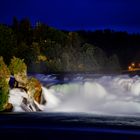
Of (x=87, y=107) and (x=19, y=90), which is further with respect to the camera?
(x=87, y=107)

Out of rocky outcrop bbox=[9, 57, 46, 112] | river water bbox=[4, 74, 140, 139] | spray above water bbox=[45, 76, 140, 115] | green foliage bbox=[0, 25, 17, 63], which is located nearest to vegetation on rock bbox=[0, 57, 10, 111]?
river water bbox=[4, 74, 140, 139]

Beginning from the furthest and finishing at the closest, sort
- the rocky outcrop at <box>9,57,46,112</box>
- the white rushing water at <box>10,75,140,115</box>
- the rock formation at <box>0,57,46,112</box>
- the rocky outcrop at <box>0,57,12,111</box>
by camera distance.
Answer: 1. the white rushing water at <box>10,75,140,115</box>
2. the rocky outcrop at <box>9,57,46,112</box>
3. the rock formation at <box>0,57,46,112</box>
4. the rocky outcrop at <box>0,57,12,111</box>

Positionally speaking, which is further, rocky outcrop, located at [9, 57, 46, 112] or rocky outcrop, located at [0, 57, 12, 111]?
rocky outcrop, located at [9, 57, 46, 112]

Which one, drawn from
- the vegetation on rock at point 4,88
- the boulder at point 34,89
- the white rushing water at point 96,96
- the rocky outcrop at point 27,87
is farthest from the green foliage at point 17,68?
the vegetation on rock at point 4,88

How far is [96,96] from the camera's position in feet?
221

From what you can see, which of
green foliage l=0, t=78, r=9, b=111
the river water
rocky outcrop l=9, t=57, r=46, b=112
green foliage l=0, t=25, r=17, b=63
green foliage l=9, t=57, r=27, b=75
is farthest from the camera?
green foliage l=0, t=25, r=17, b=63

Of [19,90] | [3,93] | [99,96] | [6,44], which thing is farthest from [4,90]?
[6,44]

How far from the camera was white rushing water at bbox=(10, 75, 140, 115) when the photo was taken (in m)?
60.8

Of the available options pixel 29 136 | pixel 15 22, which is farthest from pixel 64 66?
pixel 29 136

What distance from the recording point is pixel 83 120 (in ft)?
160

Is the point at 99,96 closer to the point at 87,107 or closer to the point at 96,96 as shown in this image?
the point at 96,96

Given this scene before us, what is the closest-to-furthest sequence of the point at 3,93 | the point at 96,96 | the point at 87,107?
the point at 3,93
the point at 87,107
the point at 96,96

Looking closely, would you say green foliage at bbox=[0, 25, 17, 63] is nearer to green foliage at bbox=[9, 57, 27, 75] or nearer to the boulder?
green foliage at bbox=[9, 57, 27, 75]

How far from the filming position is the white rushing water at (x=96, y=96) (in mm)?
60834
